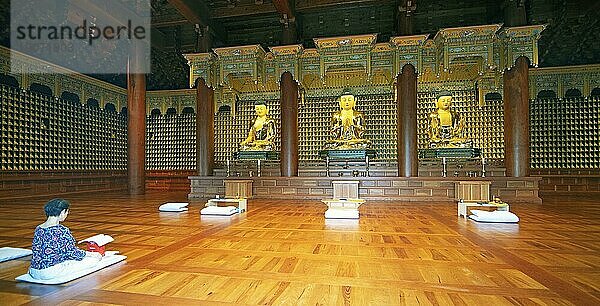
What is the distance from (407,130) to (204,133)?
5.07 metres

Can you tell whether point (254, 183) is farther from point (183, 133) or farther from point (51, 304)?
point (51, 304)

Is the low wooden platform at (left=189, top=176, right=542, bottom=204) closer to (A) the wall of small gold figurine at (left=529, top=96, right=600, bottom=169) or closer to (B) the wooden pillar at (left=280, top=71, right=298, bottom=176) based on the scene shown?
(B) the wooden pillar at (left=280, top=71, right=298, bottom=176)

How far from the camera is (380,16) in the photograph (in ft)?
33.9

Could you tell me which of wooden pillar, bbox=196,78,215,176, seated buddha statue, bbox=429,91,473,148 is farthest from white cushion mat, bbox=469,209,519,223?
wooden pillar, bbox=196,78,215,176

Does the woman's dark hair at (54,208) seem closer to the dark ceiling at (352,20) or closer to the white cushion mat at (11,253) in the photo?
the white cushion mat at (11,253)

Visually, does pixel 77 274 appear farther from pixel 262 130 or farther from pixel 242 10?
pixel 242 10

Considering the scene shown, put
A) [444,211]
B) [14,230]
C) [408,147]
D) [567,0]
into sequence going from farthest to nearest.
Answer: [567,0] → [408,147] → [444,211] → [14,230]

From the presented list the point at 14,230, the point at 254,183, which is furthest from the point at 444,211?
the point at 14,230

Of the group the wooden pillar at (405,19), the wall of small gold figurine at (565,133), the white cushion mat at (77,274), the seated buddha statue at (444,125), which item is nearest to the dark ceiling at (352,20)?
the wooden pillar at (405,19)

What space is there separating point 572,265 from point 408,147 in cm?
530

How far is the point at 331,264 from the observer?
2473mm

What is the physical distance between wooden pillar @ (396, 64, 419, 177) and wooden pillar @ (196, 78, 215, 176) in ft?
15.7

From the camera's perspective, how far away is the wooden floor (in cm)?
188

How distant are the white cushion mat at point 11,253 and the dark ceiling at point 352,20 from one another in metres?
6.82
